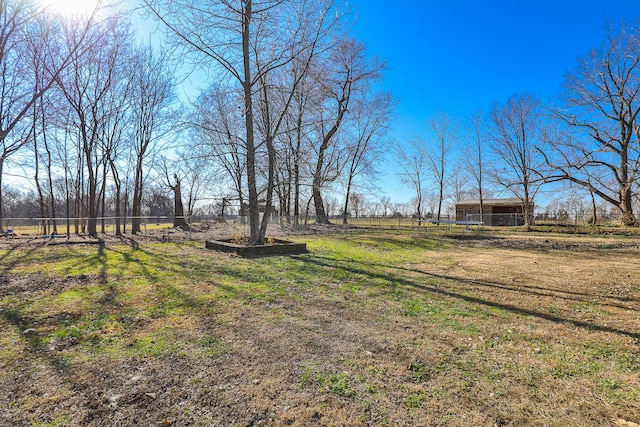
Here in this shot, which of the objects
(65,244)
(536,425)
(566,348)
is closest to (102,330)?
(536,425)

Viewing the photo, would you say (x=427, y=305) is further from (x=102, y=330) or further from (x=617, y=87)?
(x=617, y=87)

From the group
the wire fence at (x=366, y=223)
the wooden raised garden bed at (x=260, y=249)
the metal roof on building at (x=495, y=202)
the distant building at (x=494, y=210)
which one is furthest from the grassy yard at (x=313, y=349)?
the metal roof on building at (x=495, y=202)

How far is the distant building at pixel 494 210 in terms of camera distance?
30.8 meters

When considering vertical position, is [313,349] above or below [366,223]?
below

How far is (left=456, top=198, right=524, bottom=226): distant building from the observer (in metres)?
30.8

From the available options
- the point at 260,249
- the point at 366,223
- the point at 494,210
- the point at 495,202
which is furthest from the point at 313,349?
the point at 495,202

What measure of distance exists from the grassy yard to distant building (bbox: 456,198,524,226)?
1021 inches

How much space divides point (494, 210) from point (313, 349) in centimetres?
4107

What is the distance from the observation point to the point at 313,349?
9.93 ft

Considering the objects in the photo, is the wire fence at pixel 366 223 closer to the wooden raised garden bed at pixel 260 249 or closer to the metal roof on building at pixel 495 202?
the metal roof on building at pixel 495 202

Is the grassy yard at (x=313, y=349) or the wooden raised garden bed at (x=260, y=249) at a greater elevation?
the wooden raised garden bed at (x=260, y=249)

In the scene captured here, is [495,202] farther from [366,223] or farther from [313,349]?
[313,349]

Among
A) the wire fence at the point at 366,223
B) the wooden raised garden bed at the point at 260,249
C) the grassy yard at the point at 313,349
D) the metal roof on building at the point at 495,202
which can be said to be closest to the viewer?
the grassy yard at the point at 313,349

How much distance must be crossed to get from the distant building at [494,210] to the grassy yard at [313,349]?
2594 cm
